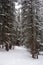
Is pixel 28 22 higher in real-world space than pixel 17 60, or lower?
higher

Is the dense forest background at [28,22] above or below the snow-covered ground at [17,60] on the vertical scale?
above

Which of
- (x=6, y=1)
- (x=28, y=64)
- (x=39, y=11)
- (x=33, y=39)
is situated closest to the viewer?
(x=28, y=64)

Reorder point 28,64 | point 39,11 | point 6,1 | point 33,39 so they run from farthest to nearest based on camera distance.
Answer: point 6,1 → point 39,11 → point 33,39 → point 28,64

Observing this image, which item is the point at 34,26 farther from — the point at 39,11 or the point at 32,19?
the point at 39,11

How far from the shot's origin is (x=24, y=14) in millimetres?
14984

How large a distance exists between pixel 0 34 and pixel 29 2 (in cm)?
513

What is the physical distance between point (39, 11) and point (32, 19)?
160 centimetres

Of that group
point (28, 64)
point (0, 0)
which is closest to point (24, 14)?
point (0, 0)

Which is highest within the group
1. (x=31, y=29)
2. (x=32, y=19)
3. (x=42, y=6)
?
(x=42, y=6)

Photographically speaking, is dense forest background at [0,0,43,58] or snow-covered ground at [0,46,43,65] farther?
dense forest background at [0,0,43,58]

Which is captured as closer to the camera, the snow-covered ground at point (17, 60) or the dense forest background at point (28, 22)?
the snow-covered ground at point (17, 60)

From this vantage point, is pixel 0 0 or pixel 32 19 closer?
pixel 32 19

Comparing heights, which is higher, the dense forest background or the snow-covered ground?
the dense forest background

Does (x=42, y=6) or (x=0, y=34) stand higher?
(x=42, y=6)
